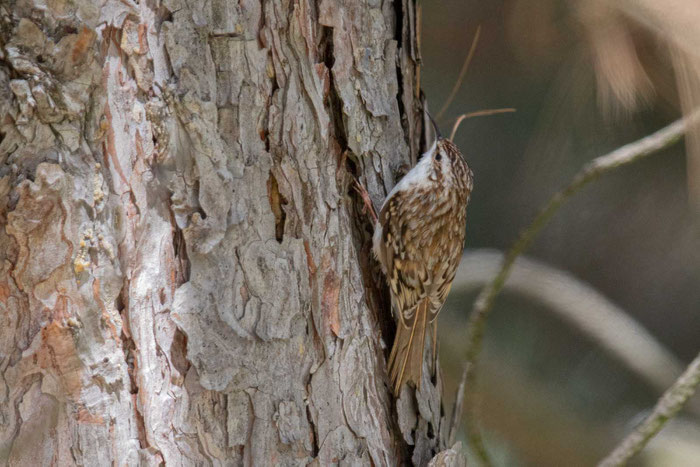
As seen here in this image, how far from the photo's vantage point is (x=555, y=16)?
2.22 metres

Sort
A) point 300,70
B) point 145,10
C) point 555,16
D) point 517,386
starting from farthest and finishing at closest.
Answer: point 517,386 < point 555,16 < point 300,70 < point 145,10

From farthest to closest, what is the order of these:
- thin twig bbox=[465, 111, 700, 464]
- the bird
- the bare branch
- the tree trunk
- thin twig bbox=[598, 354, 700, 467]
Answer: the bare branch
the bird
thin twig bbox=[465, 111, 700, 464]
thin twig bbox=[598, 354, 700, 467]
the tree trunk

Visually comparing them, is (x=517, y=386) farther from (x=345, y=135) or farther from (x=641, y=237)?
(x=345, y=135)

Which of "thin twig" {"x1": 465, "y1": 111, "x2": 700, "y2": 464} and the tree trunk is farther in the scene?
"thin twig" {"x1": 465, "y1": 111, "x2": 700, "y2": 464}

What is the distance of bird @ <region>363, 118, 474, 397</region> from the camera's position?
159cm

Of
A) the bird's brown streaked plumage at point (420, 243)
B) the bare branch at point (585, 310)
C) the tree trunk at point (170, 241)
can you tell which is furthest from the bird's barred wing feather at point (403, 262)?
the bare branch at point (585, 310)

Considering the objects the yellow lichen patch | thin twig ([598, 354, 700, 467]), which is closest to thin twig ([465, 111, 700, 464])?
thin twig ([598, 354, 700, 467])

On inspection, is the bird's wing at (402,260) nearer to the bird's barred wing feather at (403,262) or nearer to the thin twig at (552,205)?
the bird's barred wing feather at (403,262)

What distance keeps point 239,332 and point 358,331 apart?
0.30 m

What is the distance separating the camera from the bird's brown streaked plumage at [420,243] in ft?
5.22

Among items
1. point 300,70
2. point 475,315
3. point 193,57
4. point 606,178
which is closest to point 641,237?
point 606,178

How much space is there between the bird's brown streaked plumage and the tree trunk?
0.74 feet

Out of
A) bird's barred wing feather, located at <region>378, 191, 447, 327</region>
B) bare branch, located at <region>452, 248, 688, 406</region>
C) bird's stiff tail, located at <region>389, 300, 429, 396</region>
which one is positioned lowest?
bare branch, located at <region>452, 248, 688, 406</region>

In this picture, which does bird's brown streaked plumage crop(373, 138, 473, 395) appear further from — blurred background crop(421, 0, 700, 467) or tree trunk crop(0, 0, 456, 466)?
blurred background crop(421, 0, 700, 467)
